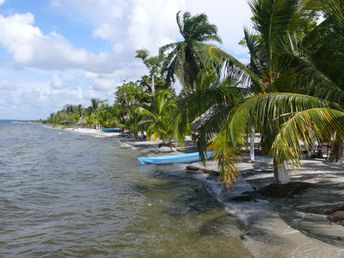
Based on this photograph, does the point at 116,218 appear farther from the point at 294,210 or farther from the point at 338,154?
the point at 338,154

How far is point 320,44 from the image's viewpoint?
965 cm

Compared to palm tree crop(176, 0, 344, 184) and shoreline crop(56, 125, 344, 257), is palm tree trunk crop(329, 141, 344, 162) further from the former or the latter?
palm tree crop(176, 0, 344, 184)

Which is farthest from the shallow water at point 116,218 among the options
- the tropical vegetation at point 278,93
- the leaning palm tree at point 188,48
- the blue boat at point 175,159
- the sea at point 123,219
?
the leaning palm tree at point 188,48

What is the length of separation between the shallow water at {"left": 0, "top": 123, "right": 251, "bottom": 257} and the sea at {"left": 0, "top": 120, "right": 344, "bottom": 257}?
0.02 meters

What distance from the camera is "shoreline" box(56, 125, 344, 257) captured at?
748 centimetres

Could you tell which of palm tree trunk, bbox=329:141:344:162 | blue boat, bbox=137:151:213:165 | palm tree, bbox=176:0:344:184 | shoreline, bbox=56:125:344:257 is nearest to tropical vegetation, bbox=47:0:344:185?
palm tree, bbox=176:0:344:184

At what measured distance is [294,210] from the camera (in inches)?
395

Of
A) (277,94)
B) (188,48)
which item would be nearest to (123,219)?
(277,94)

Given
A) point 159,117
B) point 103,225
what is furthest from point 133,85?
point 103,225

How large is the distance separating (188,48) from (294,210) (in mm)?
19919

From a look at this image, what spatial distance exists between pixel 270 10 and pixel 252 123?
3.00 metres

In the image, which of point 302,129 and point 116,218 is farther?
point 116,218

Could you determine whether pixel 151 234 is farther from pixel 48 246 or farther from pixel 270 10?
pixel 270 10

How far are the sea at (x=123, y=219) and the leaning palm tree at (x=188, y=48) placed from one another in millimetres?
11015
